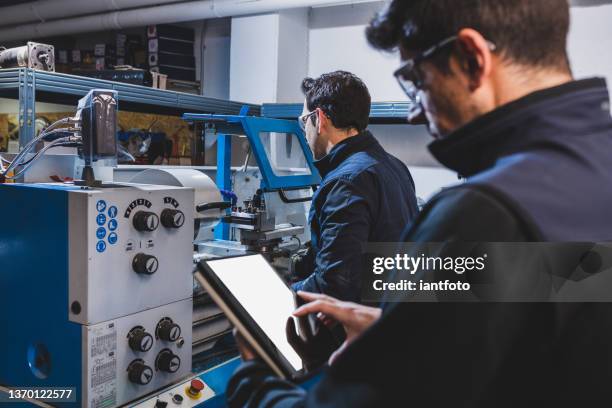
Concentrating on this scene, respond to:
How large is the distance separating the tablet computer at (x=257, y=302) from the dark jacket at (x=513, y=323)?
10.2 inches

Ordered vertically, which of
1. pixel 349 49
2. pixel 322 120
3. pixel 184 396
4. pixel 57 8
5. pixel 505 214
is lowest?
pixel 184 396

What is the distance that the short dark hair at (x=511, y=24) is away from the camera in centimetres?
64

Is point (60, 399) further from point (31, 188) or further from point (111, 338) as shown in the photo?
point (31, 188)

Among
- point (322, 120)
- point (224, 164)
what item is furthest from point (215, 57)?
point (322, 120)

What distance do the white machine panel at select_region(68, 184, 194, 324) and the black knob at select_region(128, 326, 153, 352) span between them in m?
0.06

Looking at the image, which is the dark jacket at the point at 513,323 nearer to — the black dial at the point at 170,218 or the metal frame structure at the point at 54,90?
the black dial at the point at 170,218

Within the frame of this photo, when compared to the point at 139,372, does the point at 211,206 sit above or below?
above

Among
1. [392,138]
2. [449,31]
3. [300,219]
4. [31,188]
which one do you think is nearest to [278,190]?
[300,219]

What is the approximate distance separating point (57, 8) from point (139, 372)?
4666 millimetres

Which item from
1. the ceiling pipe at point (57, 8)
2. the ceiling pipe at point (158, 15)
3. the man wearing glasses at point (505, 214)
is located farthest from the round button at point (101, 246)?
the ceiling pipe at point (57, 8)

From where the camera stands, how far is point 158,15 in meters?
4.58

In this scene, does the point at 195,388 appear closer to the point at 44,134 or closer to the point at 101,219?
the point at 101,219

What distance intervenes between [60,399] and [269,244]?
41.0 inches

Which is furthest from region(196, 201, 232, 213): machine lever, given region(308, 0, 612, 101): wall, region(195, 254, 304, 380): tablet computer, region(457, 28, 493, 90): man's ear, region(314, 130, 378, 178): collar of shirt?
region(308, 0, 612, 101): wall
